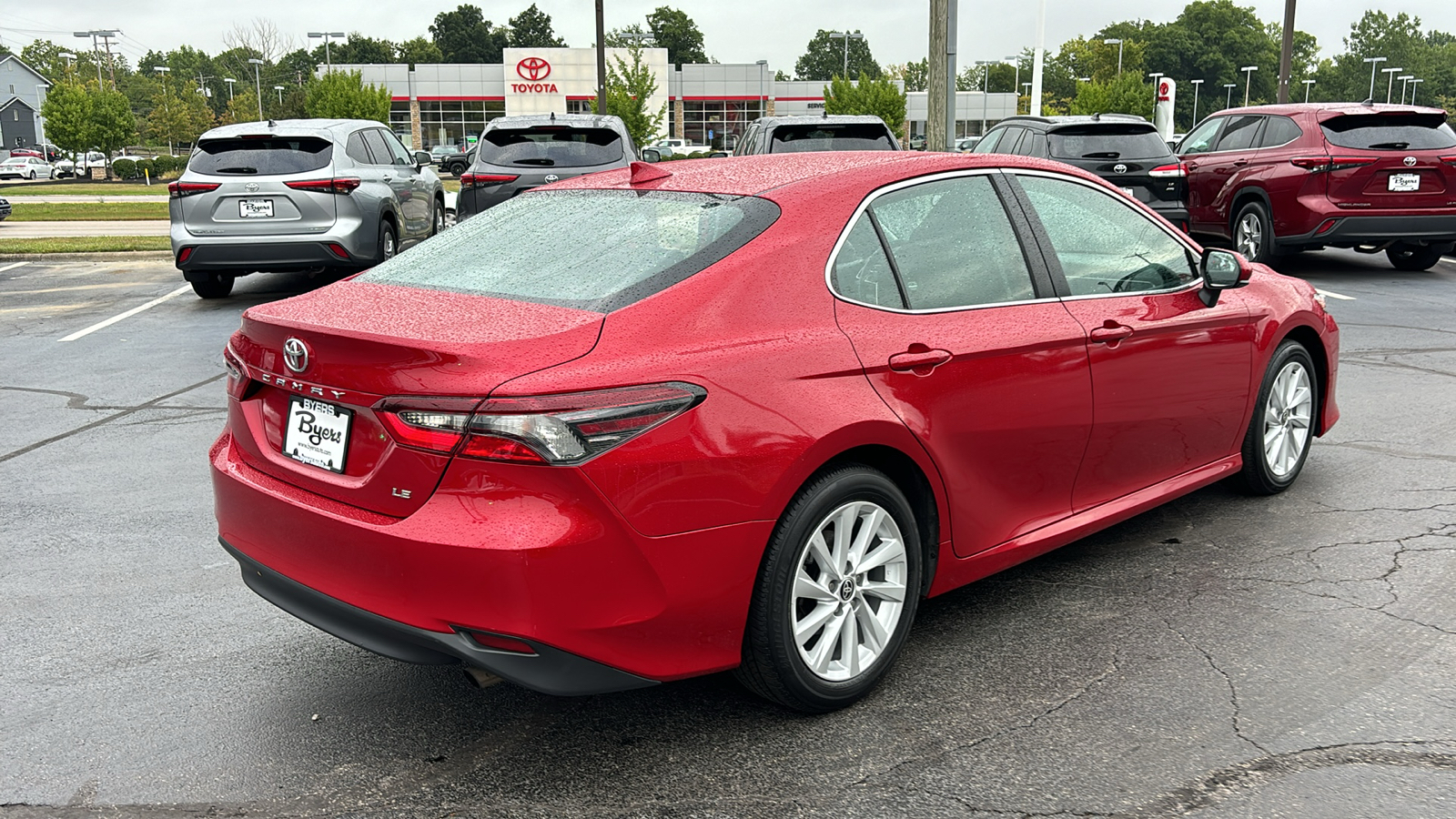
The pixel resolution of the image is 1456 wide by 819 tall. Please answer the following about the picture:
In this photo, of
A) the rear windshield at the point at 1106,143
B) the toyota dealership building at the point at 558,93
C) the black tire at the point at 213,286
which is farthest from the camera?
the toyota dealership building at the point at 558,93

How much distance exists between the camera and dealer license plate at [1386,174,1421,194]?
12.0m

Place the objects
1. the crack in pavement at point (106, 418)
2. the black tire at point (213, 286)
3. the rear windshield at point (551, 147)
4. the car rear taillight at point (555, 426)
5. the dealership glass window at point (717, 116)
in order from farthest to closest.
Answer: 1. the dealership glass window at point (717, 116)
2. the rear windshield at point (551, 147)
3. the black tire at point (213, 286)
4. the crack in pavement at point (106, 418)
5. the car rear taillight at point (555, 426)

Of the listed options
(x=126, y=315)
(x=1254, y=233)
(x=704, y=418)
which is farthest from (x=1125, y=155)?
(x=704, y=418)

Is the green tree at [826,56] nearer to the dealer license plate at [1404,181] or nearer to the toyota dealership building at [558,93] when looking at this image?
the toyota dealership building at [558,93]

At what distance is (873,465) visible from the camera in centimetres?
343

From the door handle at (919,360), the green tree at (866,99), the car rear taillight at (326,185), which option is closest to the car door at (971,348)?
the door handle at (919,360)

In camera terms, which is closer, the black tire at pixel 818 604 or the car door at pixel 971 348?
the black tire at pixel 818 604

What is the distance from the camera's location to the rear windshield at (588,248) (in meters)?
3.23

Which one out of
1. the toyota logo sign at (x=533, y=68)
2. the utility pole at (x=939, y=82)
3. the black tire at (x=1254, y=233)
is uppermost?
the toyota logo sign at (x=533, y=68)

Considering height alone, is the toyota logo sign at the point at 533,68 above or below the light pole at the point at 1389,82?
below

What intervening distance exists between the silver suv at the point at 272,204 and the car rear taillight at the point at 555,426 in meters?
9.25

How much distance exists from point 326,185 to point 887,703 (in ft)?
31.1

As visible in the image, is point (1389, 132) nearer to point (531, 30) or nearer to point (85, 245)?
point (85, 245)

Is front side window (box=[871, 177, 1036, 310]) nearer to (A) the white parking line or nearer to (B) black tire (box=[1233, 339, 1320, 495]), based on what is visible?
(B) black tire (box=[1233, 339, 1320, 495])
